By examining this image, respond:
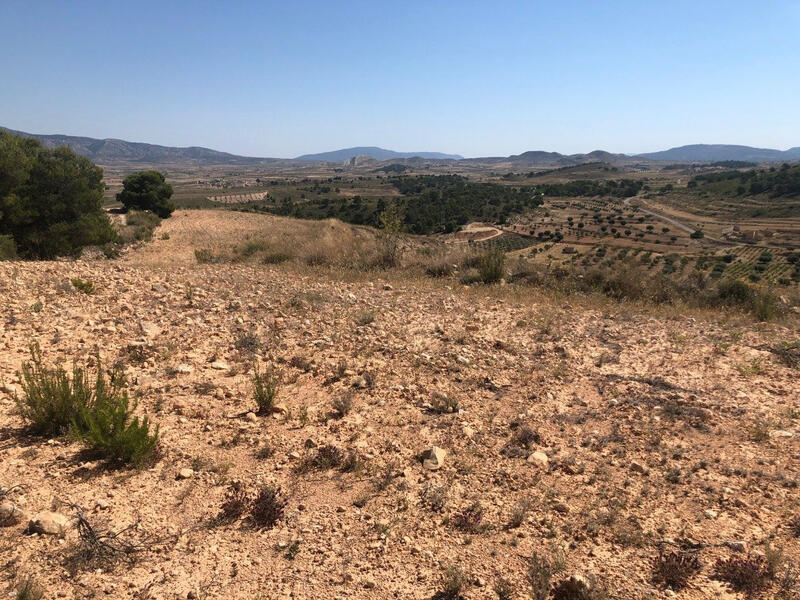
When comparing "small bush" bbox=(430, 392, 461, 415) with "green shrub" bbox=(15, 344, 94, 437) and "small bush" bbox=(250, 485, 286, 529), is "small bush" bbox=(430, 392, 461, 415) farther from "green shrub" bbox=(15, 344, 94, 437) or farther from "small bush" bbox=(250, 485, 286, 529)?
"green shrub" bbox=(15, 344, 94, 437)

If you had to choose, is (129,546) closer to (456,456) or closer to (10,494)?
(10,494)

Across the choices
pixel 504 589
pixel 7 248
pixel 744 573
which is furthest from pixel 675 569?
pixel 7 248

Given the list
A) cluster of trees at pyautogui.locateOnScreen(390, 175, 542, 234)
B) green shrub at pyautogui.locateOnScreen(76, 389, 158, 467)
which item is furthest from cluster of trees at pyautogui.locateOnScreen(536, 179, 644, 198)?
green shrub at pyautogui.locateOnScreen(76, 389, 158, 467)

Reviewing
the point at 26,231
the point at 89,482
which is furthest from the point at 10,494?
the point at 26,231

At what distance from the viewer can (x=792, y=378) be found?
5867mm

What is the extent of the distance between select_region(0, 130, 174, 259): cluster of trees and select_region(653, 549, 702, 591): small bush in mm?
14799

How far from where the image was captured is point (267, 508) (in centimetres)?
335

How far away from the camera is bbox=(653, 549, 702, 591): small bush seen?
9.46 ft

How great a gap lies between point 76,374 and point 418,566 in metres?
3.53

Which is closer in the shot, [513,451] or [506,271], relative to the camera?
[513,451]

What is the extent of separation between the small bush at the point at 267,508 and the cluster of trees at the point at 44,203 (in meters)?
12.4

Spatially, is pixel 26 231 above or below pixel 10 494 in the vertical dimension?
above

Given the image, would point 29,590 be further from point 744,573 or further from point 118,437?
point 744,573

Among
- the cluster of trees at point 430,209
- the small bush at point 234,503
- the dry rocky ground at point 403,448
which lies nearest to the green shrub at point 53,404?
the dry rocky ground at point 403,448
